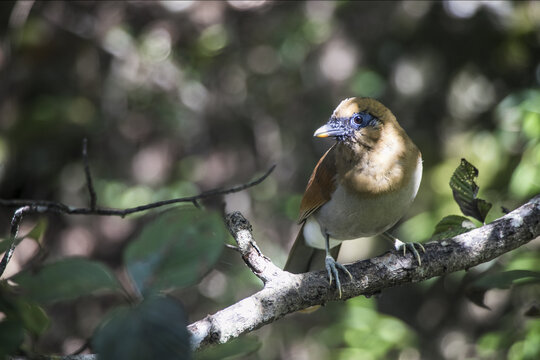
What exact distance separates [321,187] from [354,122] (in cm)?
38

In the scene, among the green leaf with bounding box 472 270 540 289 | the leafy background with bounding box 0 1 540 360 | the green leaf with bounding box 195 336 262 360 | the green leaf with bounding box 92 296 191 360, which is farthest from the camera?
the leafy background with bounding box 0 1 540 360

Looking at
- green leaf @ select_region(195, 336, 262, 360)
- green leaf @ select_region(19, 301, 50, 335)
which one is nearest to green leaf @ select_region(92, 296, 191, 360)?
green leaf @ select_region(195, 336, 262, 360)

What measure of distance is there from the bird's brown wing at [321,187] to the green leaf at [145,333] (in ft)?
6.62

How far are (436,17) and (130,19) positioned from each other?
117 inches

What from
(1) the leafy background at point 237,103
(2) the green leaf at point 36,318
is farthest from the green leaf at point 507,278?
(1) the leafy background at point 237,103

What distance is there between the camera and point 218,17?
17.6 ft

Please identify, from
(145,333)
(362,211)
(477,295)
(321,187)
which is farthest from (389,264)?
(145,333)

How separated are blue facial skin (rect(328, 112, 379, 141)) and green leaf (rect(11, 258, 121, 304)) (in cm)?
211

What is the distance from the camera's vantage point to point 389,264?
2178 mm

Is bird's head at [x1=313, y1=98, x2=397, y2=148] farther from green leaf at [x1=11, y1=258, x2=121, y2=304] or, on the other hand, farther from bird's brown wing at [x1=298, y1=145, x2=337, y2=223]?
green leaf at [x1=11, y1=258, x2=121, y2=304]

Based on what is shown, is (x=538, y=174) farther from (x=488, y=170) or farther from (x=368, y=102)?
(x=488, y=170)

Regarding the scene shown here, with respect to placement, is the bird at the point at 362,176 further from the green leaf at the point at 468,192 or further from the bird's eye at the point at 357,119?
the green leaf at the point at 468,192

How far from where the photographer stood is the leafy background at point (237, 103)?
4.75m

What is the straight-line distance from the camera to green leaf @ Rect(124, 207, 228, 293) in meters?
0.87
